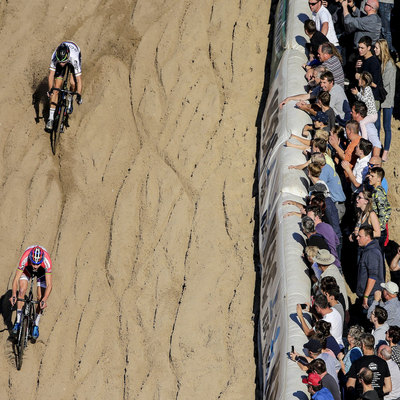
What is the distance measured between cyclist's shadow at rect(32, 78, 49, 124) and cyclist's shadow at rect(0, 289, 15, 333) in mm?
3510

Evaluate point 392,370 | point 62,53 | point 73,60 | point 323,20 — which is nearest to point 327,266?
point 392,370

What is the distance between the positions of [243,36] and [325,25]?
2.17 meters

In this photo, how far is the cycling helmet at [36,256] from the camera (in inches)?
467

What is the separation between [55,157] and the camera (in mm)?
14664

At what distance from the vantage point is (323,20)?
44.5 ft

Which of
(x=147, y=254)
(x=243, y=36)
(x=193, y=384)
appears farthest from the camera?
(x=243, y=36)

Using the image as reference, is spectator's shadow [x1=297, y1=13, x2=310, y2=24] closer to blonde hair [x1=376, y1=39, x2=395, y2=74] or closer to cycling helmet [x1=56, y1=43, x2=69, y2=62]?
blonde hair [x1=376, y1=39, x2=395, y2=74]

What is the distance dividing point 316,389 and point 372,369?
0.61 meters

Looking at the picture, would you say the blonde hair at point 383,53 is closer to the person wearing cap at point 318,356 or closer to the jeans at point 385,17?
the jeans at point 385,17

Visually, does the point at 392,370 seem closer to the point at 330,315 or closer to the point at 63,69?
the point at 330,315

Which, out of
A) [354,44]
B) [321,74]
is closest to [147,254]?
[321,74]

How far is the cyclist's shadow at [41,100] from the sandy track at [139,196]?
0.18 feet

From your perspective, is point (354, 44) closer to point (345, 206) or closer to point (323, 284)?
A: point (345, 206)

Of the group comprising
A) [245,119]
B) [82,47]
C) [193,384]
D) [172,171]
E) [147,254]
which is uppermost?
[82,47]
